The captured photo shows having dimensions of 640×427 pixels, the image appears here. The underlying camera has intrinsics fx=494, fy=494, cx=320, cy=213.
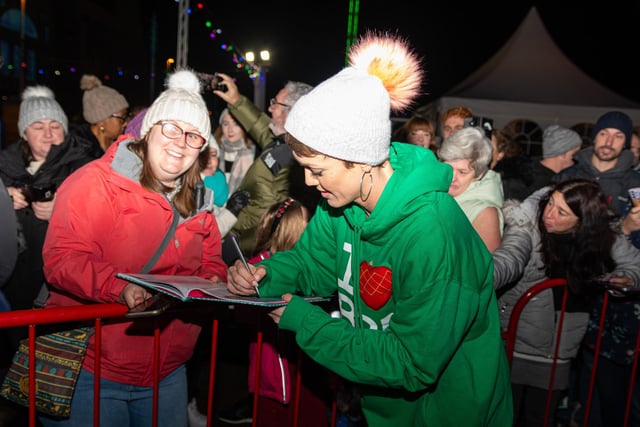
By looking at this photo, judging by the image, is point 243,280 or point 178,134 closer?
point 243,280

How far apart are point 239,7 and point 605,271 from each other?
17.4 meters

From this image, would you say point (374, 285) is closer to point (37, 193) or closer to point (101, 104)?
point (37, 193)

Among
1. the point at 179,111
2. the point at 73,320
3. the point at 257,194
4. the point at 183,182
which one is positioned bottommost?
the point at 73,320

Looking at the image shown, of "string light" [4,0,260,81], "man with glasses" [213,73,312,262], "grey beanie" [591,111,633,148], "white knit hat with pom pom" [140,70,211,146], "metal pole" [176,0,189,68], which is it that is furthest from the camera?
"string light" [4,0,260,81]

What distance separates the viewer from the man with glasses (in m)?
4.23

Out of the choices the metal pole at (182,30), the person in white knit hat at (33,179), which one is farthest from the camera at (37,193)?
the metal pole at (182,30)

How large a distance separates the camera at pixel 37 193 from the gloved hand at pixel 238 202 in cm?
140

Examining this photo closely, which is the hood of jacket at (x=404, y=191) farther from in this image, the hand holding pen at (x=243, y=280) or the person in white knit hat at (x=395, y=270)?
the hand holding pen at (x=243, y=280)

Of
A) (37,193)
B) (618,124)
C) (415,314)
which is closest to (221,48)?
(618,124)

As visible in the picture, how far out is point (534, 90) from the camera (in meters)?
11.7

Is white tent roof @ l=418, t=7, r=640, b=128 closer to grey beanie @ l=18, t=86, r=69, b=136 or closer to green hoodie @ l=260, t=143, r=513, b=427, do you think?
grey beanie @ l=18, t=86, r=69, b=136

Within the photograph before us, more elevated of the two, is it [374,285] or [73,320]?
[374,285]

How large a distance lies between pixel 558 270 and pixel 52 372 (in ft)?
10.0

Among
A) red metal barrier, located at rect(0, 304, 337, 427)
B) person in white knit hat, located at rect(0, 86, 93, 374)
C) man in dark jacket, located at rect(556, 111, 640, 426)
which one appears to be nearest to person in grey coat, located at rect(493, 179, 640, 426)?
man in dark jacket, located at rect(556, 111, 640, 426)
